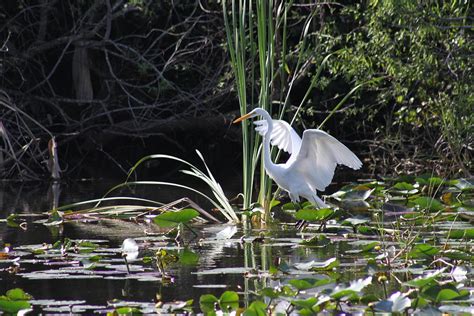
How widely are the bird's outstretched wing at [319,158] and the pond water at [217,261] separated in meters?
0.34

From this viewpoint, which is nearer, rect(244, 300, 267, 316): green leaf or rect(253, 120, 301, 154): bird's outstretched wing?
rect(244, 300, 267, 316): green leaf

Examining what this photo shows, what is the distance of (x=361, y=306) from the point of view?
13.9 feet

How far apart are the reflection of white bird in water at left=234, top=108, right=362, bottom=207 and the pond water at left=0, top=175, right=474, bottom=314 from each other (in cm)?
31

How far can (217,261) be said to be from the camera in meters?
5.64

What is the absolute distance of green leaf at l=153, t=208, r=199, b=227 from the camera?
587cm

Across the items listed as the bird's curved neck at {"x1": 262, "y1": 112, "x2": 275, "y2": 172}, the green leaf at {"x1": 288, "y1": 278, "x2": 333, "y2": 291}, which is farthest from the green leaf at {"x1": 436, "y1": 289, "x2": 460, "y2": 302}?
the bird's curved neck at {"x1": 262, "y1": 112, "x2": 275, "y2": 172}

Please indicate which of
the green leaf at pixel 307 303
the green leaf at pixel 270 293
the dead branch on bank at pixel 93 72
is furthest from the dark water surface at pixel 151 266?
the dead branch on bank at pixel 93 72

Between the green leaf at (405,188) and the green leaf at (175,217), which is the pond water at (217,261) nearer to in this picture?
the green leaf at (405,188)

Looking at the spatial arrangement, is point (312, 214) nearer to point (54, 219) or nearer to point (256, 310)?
point (54, 219)

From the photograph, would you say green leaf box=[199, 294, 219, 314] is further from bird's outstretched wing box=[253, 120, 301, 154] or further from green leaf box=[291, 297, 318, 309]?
bird's outstretched wing box=[253, 120, 301, 154]

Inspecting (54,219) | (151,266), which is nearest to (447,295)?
(151,266)

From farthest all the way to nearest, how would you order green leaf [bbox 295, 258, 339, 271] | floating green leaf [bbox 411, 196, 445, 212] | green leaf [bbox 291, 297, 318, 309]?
floating green leaf [bbox 411, 196, 445, 212] → green leaf [bbox 295, 258, 339, 271] → green leaf [bbox 291, 297, 318, 309]

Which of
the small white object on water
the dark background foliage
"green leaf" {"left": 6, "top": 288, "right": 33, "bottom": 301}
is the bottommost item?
"green leaf" {"left": 6, "top": 288, "right": 33, "bottom": 301}

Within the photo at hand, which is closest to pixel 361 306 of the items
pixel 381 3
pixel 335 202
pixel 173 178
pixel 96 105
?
pixel 335 202
